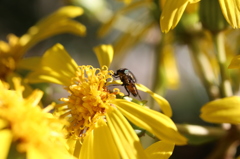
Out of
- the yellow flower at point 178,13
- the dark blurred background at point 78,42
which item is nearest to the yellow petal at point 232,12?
the yellow flower at point 178,13

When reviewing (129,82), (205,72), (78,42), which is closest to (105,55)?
(129,82)

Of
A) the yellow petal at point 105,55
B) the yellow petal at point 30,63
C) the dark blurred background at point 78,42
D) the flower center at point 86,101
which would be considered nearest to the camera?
the flower center at point 86,101

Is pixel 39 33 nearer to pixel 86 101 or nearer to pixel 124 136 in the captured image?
pixel 86 101

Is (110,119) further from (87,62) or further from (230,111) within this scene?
(87,62)

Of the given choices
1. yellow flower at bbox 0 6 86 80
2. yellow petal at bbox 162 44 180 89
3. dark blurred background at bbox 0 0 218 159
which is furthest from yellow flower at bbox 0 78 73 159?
dark blurred background at bbox 0 0 218 159

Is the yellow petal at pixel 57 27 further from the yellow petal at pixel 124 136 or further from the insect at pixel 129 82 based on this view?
the yellow petal at pixel 124 136

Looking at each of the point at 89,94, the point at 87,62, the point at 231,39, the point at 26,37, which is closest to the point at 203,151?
the point at 87,62

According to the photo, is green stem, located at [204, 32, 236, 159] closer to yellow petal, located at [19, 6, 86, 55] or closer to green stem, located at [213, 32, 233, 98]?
green stem, located at [213, 32, 233, 98]
